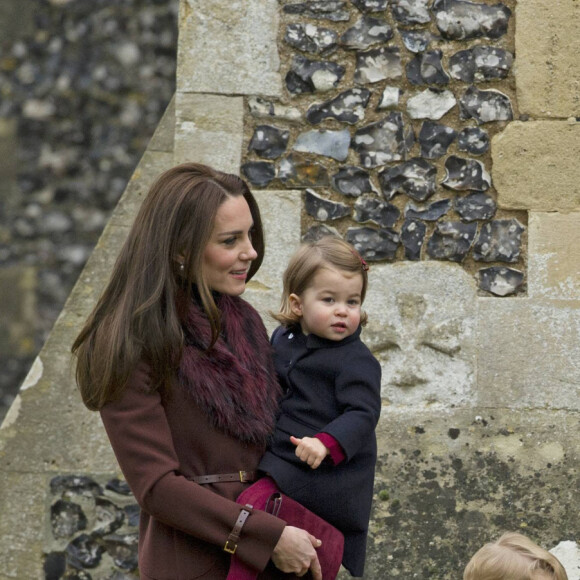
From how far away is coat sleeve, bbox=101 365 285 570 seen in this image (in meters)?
2.10

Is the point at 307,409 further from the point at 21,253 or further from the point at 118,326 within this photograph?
the point at 21,253

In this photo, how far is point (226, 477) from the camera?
2215 mm

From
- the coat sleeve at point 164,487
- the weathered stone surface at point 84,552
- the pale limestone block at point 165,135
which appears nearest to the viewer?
the coat sleeve at point 164,487

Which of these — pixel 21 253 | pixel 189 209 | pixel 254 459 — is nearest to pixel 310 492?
pixel 254 459

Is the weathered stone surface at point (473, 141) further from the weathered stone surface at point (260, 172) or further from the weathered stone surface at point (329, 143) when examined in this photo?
the weathered stone surface at point (260, 172)

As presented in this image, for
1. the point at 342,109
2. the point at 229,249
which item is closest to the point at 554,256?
the point at 342,109

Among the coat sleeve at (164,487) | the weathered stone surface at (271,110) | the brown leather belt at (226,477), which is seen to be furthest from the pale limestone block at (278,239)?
the coat sleeve at (164,487)

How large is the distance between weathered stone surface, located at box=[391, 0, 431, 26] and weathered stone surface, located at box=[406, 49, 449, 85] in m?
0.12

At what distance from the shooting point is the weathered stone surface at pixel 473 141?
3590mm

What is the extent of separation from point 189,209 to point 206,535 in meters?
0.69

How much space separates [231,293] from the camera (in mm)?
2312

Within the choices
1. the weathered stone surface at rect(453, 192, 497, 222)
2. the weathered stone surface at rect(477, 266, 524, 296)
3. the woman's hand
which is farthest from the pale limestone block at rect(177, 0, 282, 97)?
the woman's hand

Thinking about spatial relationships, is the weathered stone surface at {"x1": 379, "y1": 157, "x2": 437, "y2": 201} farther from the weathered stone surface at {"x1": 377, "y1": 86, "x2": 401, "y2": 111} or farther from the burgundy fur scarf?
the burgundy fur scarf

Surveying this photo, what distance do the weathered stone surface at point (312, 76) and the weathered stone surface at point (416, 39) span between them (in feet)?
0.80
